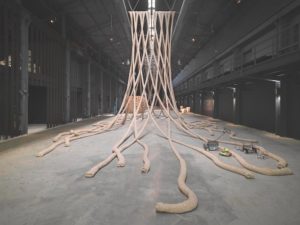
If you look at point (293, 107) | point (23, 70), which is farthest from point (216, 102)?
point (23, 70)

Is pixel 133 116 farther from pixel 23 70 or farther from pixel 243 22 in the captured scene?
pixel 243 22

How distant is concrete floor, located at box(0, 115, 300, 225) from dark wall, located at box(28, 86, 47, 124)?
29.2 feet

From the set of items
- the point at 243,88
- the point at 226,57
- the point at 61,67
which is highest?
the point at 226,57

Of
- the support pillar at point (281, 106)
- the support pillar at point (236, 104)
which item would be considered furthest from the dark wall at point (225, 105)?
the support pillar at point (281, 106)

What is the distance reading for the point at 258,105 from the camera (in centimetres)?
1105

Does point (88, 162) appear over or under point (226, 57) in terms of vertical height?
under

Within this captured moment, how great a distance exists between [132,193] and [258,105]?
32.7ft

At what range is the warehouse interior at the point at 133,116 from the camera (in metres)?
2.77

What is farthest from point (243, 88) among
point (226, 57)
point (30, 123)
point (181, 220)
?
point (30, 123)

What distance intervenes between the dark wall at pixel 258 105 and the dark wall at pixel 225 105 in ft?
5.82

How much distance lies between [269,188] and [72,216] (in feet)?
9.56

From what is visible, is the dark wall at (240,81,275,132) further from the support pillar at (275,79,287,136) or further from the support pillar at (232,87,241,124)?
the support pillar at (275,79,287,136)

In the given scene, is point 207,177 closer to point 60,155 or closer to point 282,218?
point 282,218

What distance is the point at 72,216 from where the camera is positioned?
99.0 inches
